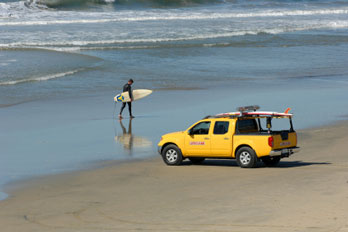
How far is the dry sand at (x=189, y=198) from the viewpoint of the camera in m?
10.6

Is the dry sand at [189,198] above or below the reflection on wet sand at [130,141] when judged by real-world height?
above

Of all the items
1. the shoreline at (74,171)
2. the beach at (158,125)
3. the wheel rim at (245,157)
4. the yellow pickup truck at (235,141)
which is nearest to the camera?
the beach at (158,125)

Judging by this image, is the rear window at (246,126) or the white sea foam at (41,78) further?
the white sea foam at (41,78)

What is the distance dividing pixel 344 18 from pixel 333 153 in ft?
213

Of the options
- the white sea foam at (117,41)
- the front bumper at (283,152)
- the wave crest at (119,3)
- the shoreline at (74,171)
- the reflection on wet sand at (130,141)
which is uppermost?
the wave crest at (119,3)

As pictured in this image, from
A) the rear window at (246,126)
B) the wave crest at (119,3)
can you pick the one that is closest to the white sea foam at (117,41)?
the wave crest at (119,3)

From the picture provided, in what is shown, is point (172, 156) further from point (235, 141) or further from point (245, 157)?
point (245, 157)

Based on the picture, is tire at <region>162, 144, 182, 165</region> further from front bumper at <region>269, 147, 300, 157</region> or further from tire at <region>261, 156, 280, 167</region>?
front bumper at <region>269, 147, 300, 157</region>

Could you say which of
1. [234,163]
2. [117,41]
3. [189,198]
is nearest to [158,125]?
[234,163]

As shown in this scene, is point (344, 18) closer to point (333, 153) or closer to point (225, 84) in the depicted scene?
point (225, 84)

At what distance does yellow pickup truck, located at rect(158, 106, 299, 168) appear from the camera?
1535cm

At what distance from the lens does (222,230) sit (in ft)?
33.2

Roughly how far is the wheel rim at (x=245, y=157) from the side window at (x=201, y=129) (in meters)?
1.24

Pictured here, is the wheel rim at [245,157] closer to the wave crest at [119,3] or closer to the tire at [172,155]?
the tire at [172,155]
